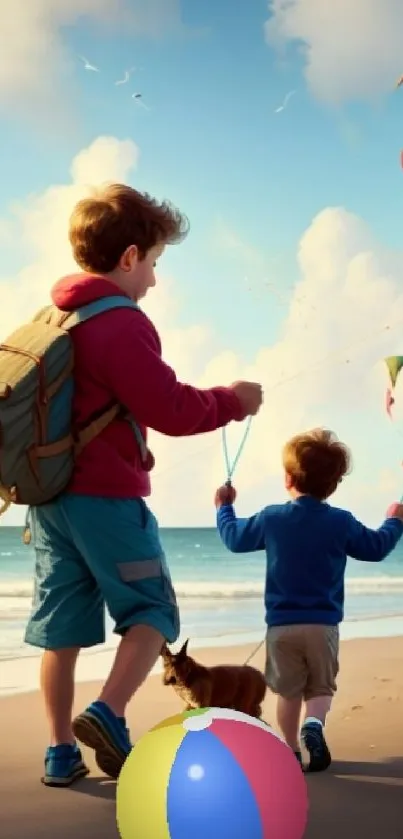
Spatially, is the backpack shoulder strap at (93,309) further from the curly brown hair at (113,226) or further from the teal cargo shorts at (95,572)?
the teal cargo shorts at (95,572)

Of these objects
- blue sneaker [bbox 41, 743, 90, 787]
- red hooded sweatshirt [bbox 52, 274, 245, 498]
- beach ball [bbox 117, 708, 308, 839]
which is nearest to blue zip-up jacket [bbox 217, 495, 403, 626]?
red hooded sweatshirt [bbox 52, 274, 245, 498]

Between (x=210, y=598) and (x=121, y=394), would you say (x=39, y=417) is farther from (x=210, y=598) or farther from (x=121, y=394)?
(x=210, y=598)

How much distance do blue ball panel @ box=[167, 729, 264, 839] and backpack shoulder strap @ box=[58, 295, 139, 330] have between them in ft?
3.86

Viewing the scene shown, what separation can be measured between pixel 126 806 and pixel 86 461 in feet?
3.10

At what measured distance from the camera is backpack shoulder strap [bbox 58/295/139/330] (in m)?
2.77

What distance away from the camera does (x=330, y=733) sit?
3586 mm

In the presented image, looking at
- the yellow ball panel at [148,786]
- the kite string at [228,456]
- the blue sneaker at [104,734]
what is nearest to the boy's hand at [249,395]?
the kite string at [228,456]

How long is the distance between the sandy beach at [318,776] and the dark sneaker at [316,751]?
0.03 meters

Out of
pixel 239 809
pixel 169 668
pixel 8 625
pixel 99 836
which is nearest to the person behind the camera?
pixel 239 809

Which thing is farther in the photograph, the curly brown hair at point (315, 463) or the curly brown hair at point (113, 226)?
the curly brown hair at point (315, 463)

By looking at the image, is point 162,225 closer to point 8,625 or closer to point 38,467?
point 38,467

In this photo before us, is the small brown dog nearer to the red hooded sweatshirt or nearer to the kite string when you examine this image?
the kite string

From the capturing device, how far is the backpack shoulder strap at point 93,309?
2.77 meters

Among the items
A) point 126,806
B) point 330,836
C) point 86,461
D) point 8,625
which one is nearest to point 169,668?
point 86,461
